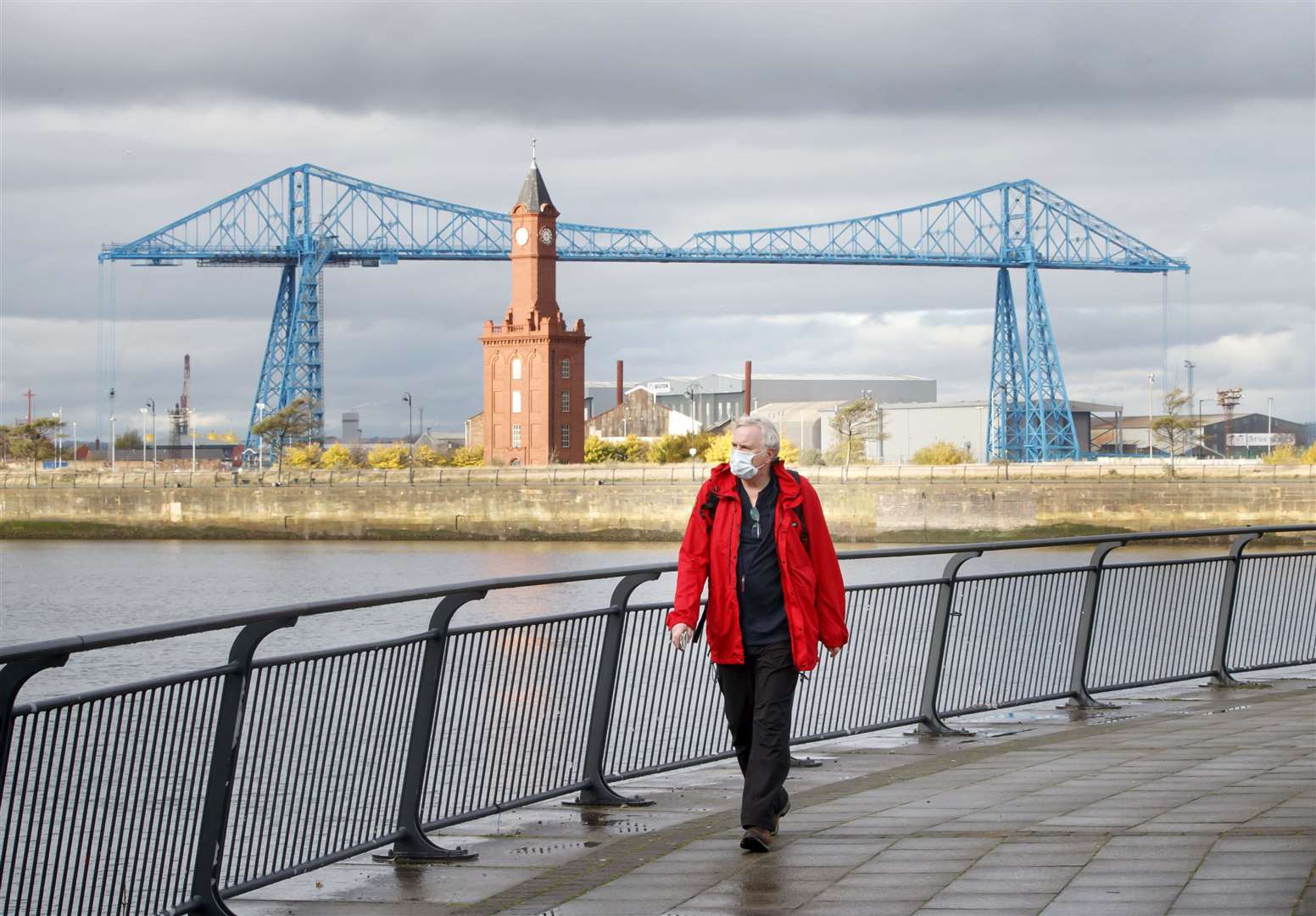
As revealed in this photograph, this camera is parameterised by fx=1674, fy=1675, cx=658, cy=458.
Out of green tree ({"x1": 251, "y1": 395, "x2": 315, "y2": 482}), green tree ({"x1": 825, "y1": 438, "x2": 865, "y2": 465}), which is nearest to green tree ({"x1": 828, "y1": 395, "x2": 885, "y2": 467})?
green tree ({"x1": 825, "y1": 438, "x2": 865, "y2": 465})

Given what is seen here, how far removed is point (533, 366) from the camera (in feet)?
315

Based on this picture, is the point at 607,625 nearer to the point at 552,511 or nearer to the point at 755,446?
the point at 755,446

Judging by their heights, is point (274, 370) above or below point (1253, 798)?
above

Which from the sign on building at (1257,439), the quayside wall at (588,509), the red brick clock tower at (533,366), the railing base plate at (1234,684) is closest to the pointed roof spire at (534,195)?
the red brick clock tower at (533,366)

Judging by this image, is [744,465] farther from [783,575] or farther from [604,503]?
[604,503]

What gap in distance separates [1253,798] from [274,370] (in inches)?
3998

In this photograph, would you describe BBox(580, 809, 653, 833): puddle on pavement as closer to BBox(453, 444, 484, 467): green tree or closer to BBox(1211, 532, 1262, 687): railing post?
BBox(1211, 532, 1262, 687): railing post

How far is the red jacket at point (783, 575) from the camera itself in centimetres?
614

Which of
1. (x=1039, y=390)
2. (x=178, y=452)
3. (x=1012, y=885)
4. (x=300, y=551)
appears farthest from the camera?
(x=178, y=452)

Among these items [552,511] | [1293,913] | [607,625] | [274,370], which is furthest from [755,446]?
[274,370]

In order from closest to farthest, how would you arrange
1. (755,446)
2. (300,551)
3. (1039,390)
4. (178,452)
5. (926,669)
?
1. (755,446)
2. (926,669)
3. (300,551)
4. (1039,390)
5. (178,452)

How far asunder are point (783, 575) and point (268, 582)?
44.6 metres

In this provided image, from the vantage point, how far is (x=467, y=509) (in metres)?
74.3

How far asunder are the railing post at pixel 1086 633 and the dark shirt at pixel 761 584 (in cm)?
446
